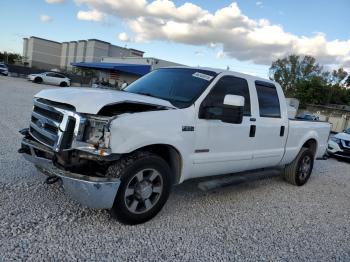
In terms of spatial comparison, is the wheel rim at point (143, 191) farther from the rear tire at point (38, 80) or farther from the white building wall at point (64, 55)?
the white building wall at point (64, 55)

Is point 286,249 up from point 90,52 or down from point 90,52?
down

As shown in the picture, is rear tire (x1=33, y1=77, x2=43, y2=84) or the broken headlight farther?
rear tire (x1=33, y1=77, x2=43, y2=84)

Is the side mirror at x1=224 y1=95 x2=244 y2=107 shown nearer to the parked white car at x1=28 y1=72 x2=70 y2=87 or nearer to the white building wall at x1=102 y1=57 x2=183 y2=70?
the white building wall at x1=102 y1=57 x2=183 y2=70

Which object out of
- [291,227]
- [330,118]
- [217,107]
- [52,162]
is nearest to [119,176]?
[52,162]

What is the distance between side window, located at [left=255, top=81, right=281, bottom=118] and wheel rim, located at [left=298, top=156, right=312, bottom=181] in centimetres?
158

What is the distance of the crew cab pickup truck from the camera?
348cm

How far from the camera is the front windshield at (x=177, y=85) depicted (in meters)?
4.51

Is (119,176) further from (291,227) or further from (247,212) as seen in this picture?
(291,227)

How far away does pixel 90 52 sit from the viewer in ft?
262

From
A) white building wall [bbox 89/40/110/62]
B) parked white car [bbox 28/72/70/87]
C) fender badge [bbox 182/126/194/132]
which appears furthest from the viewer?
white building wall [bbox 89/40/110/62]

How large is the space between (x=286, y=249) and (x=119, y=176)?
82.9 inches

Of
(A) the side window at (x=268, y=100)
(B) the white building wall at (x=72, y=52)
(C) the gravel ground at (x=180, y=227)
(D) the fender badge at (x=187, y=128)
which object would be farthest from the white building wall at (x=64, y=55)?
(D) the fender badge at (x=187, y=128)

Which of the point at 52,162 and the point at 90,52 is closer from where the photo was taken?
the point at 52,162

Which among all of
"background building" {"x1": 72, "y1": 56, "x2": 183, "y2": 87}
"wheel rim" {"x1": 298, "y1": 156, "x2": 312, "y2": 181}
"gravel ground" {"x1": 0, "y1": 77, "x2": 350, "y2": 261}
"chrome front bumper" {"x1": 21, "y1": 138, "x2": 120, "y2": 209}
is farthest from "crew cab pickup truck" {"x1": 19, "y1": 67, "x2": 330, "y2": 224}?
"background building" {"x1": 72, "y1": 56, "x2": 183, "y2": 87}
